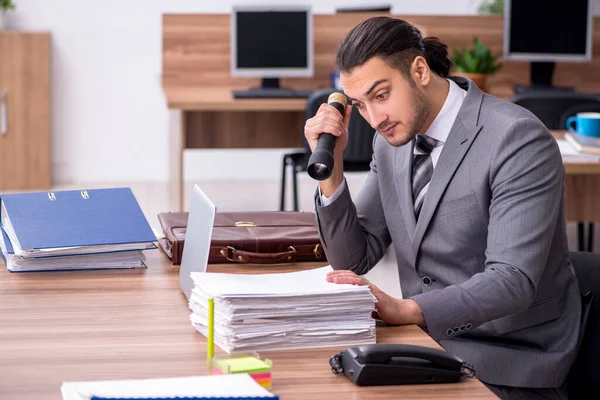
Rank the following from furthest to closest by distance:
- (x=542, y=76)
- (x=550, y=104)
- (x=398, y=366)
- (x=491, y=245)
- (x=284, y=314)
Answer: (x=542, y=76), (x=550, y=104), (x=491, y=245), (x=284, y=314), (x=398, y=366)

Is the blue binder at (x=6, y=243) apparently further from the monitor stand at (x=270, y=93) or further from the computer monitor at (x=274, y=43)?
the computer monitor at (x=274, y=43)

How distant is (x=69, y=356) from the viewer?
1280 millimetres

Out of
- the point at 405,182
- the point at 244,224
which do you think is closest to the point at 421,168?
the point at 405,182

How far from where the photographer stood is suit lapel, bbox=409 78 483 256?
166 centimetres

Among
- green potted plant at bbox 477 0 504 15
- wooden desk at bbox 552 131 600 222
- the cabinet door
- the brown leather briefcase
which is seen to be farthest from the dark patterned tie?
the cabinet door

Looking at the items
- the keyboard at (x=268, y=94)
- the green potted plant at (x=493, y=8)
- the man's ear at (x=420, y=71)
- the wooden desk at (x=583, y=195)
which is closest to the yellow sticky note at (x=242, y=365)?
the man's ear at (x=420, y=71)

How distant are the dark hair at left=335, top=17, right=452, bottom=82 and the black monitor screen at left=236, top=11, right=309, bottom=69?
3365mm

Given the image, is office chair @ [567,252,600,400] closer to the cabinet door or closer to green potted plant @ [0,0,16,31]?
the cabinet door

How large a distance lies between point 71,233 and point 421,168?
2.19 feet

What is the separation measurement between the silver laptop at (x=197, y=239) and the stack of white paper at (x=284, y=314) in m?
0.10

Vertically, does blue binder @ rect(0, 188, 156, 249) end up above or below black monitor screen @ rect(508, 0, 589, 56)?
below

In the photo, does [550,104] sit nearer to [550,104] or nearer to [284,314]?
[550,104]

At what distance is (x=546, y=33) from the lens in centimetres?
526

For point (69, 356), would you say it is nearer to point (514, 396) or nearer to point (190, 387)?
point (190, 387)
